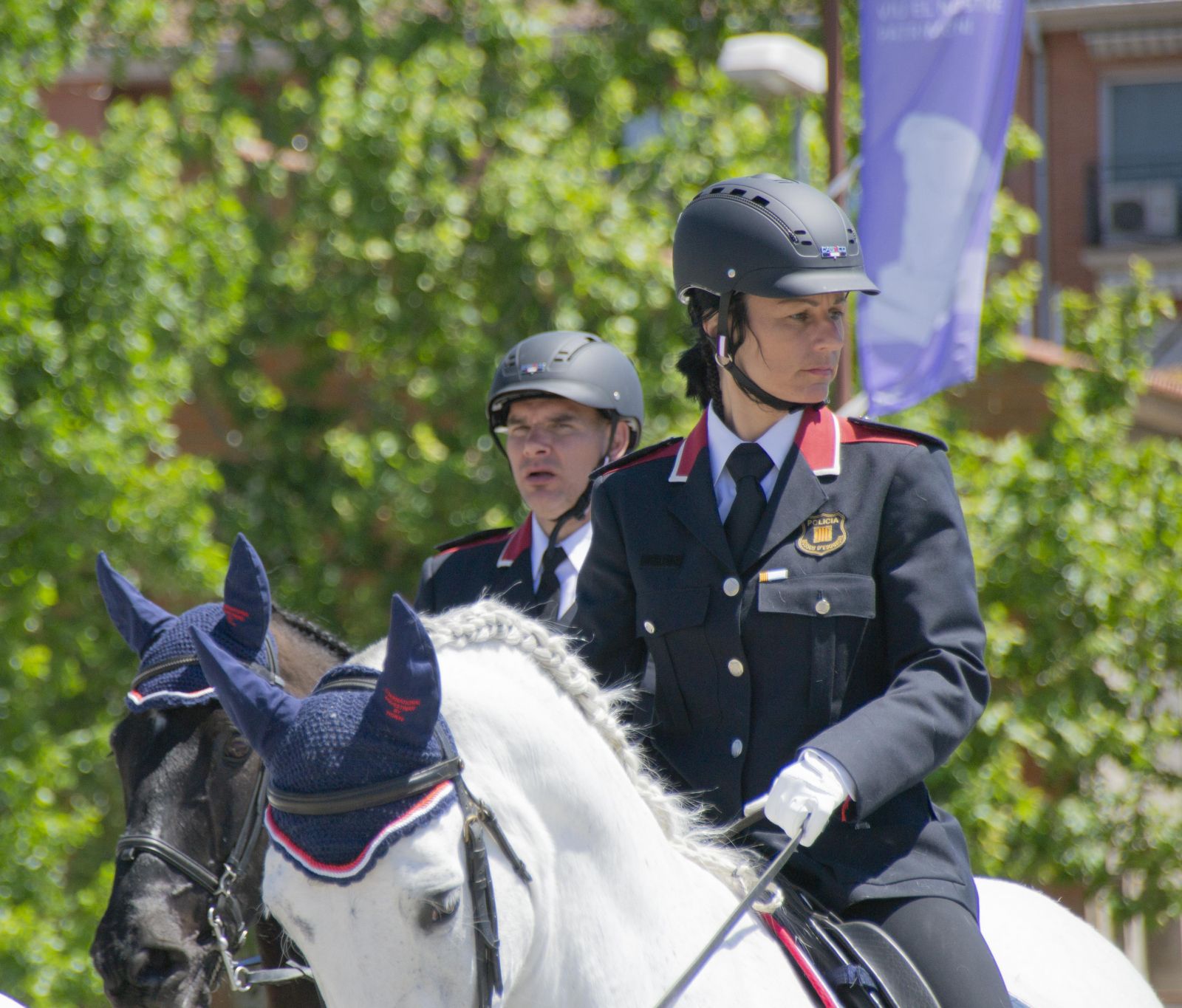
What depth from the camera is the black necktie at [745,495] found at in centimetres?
290

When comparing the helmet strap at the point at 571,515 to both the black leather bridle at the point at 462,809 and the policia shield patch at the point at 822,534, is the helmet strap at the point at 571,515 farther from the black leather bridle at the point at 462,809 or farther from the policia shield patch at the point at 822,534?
the black leather bridle at the point at 462,809

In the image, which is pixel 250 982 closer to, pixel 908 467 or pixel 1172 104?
pixel 908 467

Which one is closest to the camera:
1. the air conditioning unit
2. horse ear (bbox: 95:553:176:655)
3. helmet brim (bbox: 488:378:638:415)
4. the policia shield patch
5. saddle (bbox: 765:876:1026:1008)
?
saddle (bbox: 765:876:1026:1008)

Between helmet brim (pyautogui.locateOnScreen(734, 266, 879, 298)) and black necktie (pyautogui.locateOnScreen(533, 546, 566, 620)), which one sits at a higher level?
helmet brim (pyautogui.locateOnScreen(734, 266, 879, 298))

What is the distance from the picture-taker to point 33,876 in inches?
314

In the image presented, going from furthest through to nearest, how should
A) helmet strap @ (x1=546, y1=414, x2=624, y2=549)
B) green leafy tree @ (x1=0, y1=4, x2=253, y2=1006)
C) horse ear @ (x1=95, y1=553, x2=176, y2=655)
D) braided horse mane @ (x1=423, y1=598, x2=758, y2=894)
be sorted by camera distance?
green leafy tree @ (x1=0, y1=4, x2=253, y2=1006) < helmet strap @ (x1=546, y1=414, x2=624, y2=549) < horse ear @ (x1=95, y1=553, x2=176, y2=655) < braided horse mane @ (x1=423, y1=598, x2=758, y2=894)

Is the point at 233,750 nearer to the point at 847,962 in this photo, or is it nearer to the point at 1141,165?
the point at 847,962

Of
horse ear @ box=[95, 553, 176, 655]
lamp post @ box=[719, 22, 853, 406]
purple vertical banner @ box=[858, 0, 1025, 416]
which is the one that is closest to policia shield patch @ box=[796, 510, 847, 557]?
horse ear @ box=[95, 553, 176, 655]

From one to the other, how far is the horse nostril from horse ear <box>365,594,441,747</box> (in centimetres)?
162

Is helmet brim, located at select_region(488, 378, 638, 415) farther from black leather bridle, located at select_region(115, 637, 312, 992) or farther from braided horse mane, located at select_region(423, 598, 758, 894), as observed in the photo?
braided horse mane, located at select_region(423, 598, 758, 894)

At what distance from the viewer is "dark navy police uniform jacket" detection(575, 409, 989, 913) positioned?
9.03ft

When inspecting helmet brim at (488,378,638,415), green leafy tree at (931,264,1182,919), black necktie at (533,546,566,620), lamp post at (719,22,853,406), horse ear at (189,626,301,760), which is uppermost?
lamp post at (719,22,853,406)

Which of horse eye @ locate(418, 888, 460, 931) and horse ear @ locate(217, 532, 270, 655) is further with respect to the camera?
horse ear @ locate(217, 532, 270, 655)

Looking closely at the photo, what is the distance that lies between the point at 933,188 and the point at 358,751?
587cm
